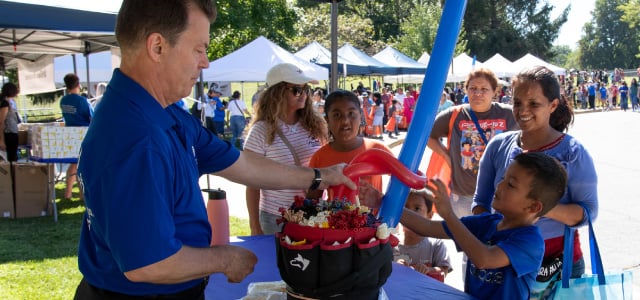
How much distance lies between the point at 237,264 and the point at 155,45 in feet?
2.04

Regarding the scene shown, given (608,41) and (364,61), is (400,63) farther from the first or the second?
(608,41)

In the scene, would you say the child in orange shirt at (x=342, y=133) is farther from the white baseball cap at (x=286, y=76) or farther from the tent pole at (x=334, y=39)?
the tent pole at (x=334, y=39)

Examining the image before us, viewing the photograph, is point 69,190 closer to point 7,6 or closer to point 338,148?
point 7,6

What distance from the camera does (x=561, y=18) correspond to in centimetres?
5969

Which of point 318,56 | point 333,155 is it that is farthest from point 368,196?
point 318,56

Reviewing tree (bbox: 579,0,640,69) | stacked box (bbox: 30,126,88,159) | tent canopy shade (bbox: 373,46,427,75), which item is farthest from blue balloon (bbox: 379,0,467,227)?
tree (bbox: 579,0,640,69)

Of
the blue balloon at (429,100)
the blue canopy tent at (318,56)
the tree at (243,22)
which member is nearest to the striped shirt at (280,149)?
the blue balloon at (429,100)

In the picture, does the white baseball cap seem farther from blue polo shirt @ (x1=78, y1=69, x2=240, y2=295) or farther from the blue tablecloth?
blue polo shirt @ (x1=78, y1=69, x2=240, y2=295)

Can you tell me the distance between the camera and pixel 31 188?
23.0 feet

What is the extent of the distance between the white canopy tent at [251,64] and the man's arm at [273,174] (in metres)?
9.65

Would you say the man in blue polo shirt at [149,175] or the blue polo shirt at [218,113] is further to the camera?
the blue polo shirt at [218,113]

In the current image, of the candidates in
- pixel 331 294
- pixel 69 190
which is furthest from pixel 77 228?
pixel 331 294

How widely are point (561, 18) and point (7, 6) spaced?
6328 cm

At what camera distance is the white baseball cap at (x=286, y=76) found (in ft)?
11.4
